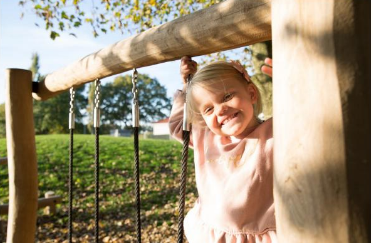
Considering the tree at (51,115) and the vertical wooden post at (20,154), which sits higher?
the tree at (51,115)

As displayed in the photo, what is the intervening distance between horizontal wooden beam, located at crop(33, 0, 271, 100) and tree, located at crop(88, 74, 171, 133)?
3489 centimetres

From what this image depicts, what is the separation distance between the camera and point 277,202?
103 cm

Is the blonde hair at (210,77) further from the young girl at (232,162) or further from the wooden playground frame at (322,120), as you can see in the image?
the wooden playground frame at (322,120)

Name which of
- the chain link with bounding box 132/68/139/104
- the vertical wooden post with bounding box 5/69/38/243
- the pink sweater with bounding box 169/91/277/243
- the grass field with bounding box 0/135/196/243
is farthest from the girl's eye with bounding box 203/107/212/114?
the grass field with bounding box 0/135/196/243

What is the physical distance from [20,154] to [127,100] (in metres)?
40.3

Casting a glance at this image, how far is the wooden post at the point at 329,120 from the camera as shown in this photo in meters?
0.91

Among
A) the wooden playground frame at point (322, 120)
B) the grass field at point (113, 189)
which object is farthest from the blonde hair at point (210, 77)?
the grass field at point (113, 189)

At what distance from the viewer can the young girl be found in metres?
1.57

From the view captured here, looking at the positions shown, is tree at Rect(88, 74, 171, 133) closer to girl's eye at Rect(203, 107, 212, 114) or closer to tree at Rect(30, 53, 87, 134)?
tree at Rect(30, 53, 87, 134)

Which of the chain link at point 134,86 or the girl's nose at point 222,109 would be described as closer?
the girl's nose at point 222,109

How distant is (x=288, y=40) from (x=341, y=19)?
0.13 metres

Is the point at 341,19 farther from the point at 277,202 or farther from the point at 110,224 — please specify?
the point at 110,224

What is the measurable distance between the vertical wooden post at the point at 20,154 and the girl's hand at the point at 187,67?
1.42 meters

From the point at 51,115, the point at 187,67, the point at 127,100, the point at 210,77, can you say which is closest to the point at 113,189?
the point at 187,67
